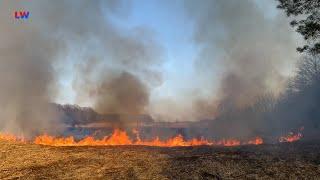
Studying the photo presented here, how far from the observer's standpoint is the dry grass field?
11969 mm

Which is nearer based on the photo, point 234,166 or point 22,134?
point 234,166

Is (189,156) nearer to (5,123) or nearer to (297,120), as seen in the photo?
(5,123)

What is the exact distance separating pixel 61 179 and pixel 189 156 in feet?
15.5

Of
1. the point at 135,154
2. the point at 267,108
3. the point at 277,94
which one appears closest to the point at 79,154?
the point at 135,154

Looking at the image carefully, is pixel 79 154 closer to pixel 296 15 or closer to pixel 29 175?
pixel 29 175

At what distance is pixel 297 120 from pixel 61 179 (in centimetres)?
4329

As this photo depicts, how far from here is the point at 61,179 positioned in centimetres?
1202

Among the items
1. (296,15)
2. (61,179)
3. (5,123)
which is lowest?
(61,179)

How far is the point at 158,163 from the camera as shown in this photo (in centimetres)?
1338

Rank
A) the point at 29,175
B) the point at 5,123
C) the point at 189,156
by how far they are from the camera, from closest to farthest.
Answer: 1. the point at 29,175
2. the point at 189,156
3. the point at 5,123

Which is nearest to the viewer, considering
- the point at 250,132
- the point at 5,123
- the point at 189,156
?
the point at 189,156

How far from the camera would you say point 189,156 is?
568 inches

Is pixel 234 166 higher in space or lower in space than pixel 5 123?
lower

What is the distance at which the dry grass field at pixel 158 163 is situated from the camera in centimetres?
1197
